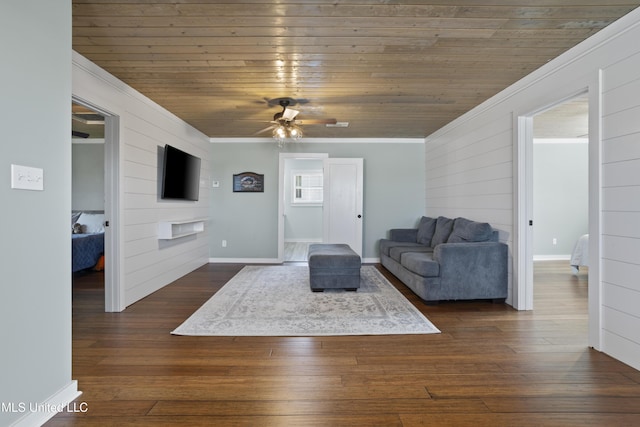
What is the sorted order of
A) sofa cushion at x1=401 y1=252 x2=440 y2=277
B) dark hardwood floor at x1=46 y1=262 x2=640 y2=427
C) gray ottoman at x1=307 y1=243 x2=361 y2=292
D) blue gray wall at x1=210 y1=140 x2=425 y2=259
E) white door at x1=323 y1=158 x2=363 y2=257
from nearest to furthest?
dark hardwood floor at x1=46 y1=262 x2=640 y2=427 < sofa cushion at x1=401 y1=252 x2=440 y2=277 < gray ottoman at x1=307 y1=243 x2=361 y2=292 < white door at x1=323 y1=158 x2=363 y2=257 < blue gray wall at x1=210 y1=140 x2=425 y2=259

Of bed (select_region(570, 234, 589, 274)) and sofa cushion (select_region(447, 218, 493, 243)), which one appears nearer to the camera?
sofa cushion (select_region(447, 218, 493, 243))

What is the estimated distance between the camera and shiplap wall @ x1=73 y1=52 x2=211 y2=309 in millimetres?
3020

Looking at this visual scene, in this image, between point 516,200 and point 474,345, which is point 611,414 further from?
point 516,200

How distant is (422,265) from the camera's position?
3549mm

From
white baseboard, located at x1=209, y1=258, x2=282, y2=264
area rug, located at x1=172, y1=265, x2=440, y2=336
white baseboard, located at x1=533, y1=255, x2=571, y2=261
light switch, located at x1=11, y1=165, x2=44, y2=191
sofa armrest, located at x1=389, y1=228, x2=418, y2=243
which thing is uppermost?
light switch, located at x1=11, y1=165, x2=44, y2=191

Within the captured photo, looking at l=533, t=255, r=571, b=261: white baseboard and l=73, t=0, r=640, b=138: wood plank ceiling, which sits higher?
l=73, t=0, r=640, b=138: wood plank ceiling

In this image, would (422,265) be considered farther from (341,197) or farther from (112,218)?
(112,218)

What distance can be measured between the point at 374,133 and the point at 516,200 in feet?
9.44

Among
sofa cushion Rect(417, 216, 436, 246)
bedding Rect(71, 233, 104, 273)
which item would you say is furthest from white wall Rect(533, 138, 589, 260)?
bedding Rect(71, 233, 104, 273)

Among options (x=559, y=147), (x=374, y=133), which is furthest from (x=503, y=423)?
(x=559, y=147)

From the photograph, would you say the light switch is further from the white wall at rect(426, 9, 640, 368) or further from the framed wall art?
the framed wall art

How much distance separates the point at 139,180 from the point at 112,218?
0.60m

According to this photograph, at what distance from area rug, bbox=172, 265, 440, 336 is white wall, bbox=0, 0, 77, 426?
3.73 feet

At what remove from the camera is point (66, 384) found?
177 cm
